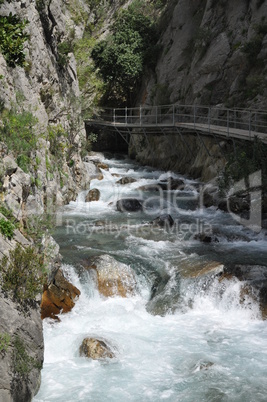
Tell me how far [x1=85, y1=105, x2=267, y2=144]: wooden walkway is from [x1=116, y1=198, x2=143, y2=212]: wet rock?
525 cm

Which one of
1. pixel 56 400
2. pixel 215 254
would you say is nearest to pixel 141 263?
pixel 215 254

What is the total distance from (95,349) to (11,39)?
30.8 feet

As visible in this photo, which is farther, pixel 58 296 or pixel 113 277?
pixel 113 277

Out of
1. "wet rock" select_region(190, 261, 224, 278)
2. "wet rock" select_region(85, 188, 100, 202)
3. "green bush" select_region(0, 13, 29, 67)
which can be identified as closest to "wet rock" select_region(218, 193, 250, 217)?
"wet rock" select_region(190, 261, 224, 278)

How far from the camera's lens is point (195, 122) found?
27.2m

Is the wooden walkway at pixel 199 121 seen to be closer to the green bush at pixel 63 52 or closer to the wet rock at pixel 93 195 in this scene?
the wet rock at pixel 93 195

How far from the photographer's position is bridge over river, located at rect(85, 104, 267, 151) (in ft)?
69.5

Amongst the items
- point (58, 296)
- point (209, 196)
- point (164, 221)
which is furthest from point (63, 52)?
point (58, 296)

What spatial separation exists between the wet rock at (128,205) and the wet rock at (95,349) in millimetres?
10360

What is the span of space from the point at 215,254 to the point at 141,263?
263cm

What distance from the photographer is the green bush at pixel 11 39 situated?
543 inches

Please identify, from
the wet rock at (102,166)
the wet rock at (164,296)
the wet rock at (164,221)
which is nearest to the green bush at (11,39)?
the wet rock at (164,221)

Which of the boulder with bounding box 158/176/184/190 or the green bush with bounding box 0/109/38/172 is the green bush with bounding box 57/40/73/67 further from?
the green bush with bounding box 0/109/38/172

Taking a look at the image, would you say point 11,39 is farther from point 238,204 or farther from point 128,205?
point 238,204
